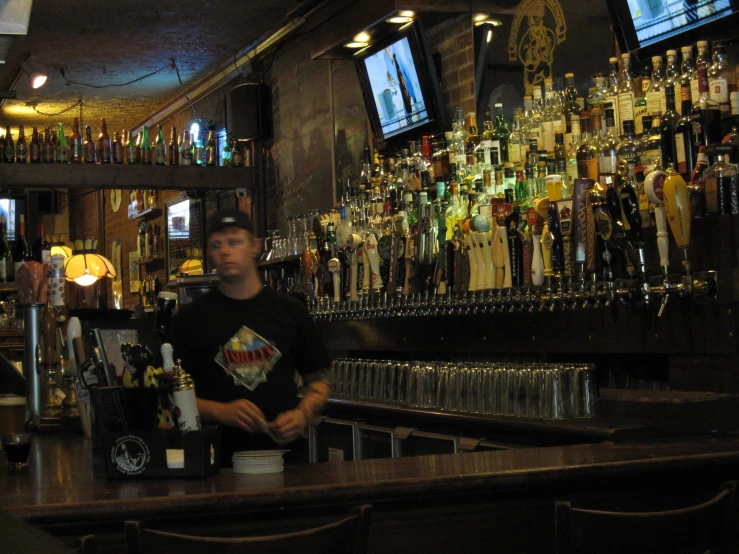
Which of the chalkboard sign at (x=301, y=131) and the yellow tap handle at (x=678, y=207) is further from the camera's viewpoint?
the chalkboard sign at (x=301, y=131)

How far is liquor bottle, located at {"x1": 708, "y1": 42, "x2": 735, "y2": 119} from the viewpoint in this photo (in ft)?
11.8

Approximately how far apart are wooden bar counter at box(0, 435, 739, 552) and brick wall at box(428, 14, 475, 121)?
119 inches

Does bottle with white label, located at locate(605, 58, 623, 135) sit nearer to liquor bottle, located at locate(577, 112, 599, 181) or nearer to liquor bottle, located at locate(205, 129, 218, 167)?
liquor bottle, located at locate(577, 112, 599, 181)

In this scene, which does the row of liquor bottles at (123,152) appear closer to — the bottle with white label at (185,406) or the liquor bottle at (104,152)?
the liquor bottle at (104,152)

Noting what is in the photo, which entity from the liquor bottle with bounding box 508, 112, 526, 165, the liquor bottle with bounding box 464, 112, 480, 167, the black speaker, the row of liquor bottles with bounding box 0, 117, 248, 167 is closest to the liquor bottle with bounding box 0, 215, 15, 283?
the row of liquor bottles with bounding box 0, 117, 248, 167

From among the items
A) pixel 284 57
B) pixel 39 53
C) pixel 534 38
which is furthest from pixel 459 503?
pixel 39 53

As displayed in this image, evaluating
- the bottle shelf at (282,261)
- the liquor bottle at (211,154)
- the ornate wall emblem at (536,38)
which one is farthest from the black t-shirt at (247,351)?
the liquor bottle at (211,154)

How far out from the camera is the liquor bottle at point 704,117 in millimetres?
3568

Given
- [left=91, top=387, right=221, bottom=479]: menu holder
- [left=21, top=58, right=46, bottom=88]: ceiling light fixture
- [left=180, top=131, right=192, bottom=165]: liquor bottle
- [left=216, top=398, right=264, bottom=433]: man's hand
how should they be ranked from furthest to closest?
[left=21, top=58, right=46, bottom=88]: ceiling light fixture → [left=180, top=131, right=192, bottom=165]: liquor bottle → [left=216, top=398, right=264, bottom=433]: man's hand → [left=91, top=387, right=221, bottom=479]: menu holder

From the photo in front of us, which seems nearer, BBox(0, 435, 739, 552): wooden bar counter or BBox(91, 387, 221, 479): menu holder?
BBox(0, 435, 739, 552): wooden bar counter

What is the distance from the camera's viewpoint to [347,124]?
6.80 metres

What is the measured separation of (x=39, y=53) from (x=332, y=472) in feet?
21.6

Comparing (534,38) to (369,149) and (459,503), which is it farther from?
(459,503)

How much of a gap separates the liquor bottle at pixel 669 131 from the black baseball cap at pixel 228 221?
160 cm
